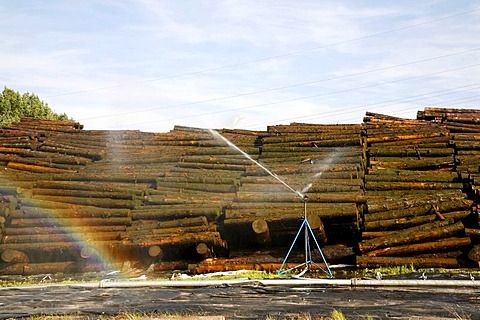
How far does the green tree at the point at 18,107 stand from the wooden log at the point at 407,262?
4541 centimetres

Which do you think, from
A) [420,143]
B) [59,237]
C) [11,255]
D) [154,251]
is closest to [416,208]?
[420,143]

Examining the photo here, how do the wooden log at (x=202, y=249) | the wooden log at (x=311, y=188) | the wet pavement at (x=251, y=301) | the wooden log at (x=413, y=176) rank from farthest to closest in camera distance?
the wooden log at (x=413, y=176)
the wooden log at (x=311, y=188)
the wooden log at (x=202, y=249)
the wet pavement at (x=251, y=301)

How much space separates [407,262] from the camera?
15922 millimetres

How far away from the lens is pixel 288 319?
9.09 meters

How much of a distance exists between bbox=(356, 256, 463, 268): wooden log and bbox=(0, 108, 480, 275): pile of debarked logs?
0.03m

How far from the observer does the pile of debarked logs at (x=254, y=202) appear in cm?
1686

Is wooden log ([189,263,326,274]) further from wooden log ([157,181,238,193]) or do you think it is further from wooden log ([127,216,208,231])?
wooden log ([157,181,238,193])

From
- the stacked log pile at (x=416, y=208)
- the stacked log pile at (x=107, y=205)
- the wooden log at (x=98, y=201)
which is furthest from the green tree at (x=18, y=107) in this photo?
the stacked log pile at (x=416, y=208)

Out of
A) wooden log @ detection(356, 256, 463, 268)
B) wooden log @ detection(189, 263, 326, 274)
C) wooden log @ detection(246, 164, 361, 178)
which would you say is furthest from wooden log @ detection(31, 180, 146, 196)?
wooden log @ detection(356, 256, 463, 268)

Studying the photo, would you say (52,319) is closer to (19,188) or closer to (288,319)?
(288,319)

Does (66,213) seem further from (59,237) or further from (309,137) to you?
(309,137)

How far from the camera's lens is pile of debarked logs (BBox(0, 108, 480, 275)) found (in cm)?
1686

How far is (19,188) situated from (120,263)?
4496 mm

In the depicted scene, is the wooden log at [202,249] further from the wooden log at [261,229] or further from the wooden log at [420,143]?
the wooden log at [420,143]
